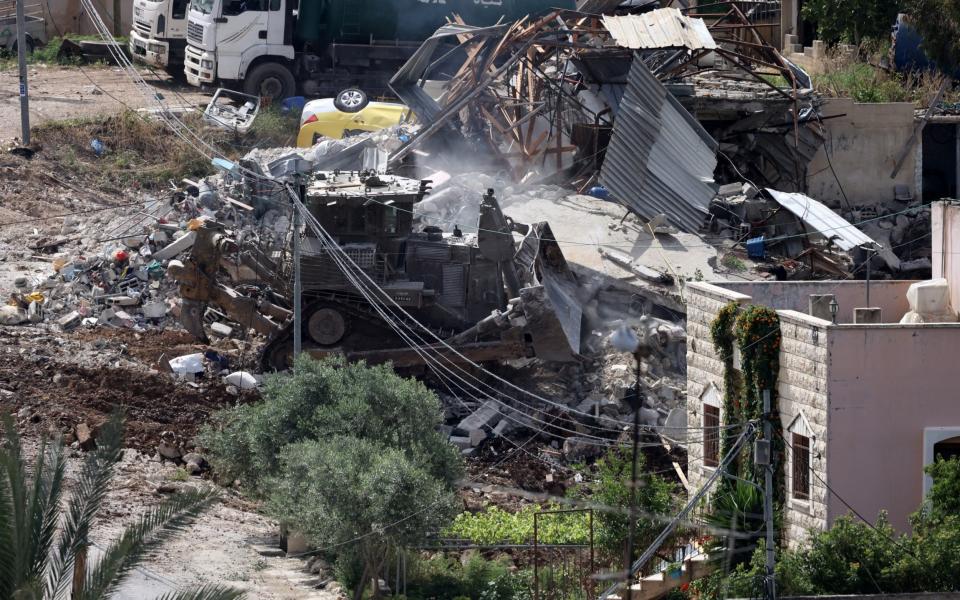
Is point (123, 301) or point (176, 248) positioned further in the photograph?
point (176, 248)

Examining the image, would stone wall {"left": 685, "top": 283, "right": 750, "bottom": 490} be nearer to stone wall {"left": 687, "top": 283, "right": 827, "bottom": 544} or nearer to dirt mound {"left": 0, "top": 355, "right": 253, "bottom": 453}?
stone wall {"left": 687, "top": 283, "right": 827, "bottom": 544}

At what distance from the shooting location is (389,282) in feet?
78.6

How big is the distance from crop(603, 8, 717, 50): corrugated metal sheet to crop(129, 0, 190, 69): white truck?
12275mm

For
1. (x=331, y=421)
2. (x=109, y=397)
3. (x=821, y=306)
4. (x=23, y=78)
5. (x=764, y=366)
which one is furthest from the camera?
(x=23, y=78)

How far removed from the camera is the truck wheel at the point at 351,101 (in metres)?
32.9

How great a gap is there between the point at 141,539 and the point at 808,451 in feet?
31.2

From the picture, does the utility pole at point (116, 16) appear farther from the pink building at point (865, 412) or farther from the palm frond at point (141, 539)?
the palm frond at point (141, 539)

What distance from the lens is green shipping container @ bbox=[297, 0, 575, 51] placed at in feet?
120

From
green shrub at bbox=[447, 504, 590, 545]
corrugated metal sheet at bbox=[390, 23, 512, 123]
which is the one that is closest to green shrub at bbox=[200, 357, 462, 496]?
green shrub at bbox=[447, 504, 590, 545]

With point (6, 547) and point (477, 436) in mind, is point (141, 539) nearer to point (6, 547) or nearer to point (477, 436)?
point (6, 547)

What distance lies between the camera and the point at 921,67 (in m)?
36.2

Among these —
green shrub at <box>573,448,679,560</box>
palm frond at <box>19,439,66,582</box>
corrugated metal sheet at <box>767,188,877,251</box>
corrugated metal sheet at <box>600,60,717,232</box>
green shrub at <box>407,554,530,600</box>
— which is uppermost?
corrugated metal sheet at <box>600,60,717,232</box>

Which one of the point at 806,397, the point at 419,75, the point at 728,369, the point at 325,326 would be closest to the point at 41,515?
the point at 806,397

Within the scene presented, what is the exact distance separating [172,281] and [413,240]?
5289 mm
